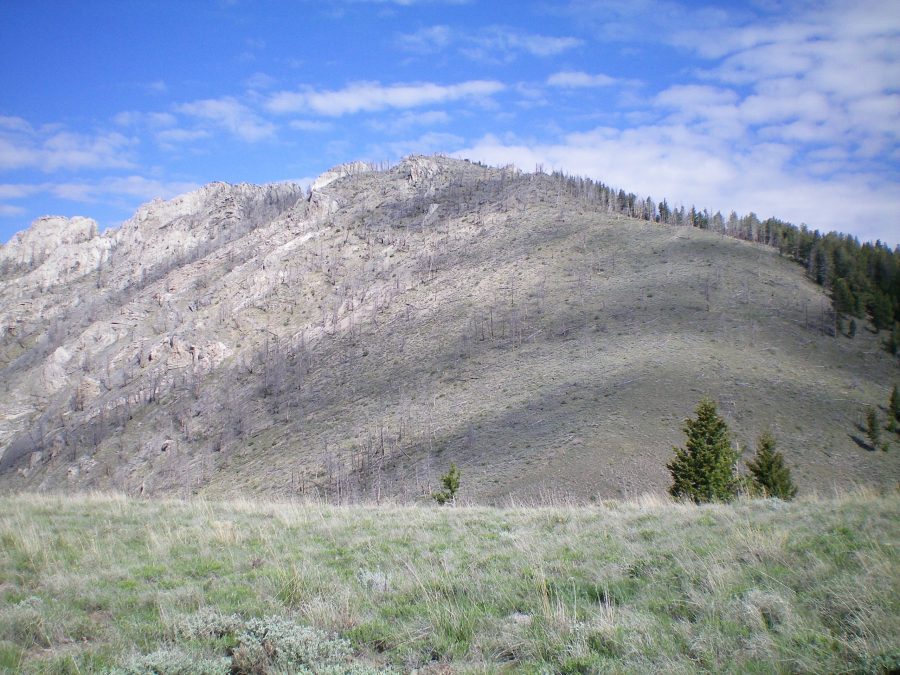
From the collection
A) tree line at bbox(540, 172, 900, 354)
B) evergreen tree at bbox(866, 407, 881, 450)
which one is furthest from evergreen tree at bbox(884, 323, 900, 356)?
evergreen tree at bbox(866, 407, 881, 450)

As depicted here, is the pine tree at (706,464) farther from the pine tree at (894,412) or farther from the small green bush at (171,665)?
the pine tree at (894,412)

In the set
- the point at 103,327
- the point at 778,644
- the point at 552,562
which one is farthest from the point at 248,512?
the point at 103,327

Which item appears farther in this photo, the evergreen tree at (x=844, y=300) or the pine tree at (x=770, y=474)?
the evergreen tree at (x=844, y=300)

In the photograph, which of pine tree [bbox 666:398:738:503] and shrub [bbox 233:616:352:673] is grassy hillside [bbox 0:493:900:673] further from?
pine tree [bbox 666:398:738:503]

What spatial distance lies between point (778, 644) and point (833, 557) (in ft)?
7.71

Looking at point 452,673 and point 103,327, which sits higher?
point 103,327

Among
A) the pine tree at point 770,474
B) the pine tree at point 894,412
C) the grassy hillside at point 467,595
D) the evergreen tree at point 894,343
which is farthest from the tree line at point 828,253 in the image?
the grassy hillside at point 467,595

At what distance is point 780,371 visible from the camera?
5347 centimetres

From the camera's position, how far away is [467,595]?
16.4 ft

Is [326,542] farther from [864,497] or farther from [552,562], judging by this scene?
[864,497]

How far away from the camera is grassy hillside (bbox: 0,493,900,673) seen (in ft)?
12.2

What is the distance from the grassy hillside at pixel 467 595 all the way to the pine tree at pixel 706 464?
12.6m

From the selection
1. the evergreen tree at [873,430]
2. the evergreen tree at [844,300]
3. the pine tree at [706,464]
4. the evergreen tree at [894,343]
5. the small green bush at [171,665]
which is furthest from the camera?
the evergreen tree at [844,300]

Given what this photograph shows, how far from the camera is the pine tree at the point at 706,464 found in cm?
2008
